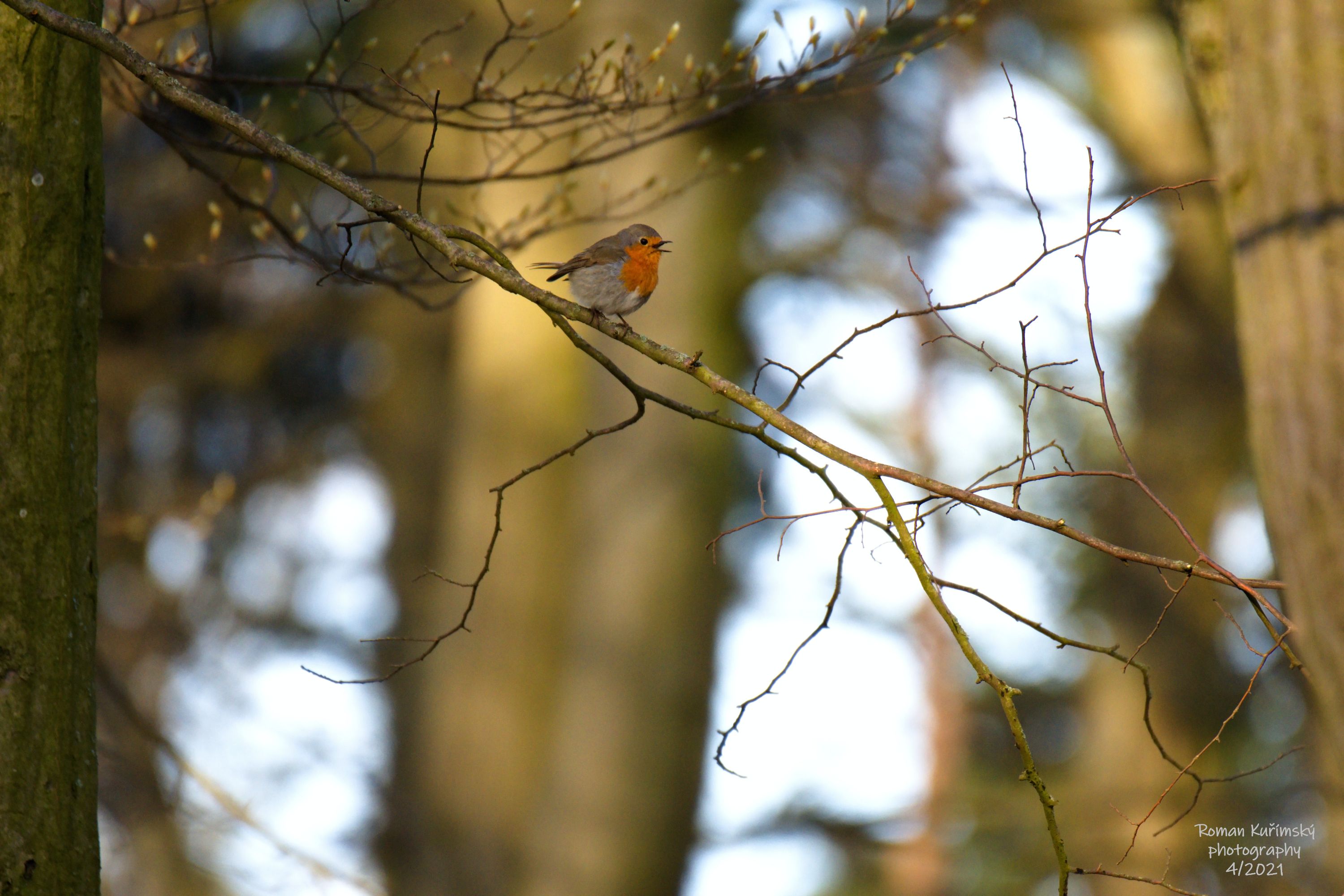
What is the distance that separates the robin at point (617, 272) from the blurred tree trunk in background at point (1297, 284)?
1.92 meters

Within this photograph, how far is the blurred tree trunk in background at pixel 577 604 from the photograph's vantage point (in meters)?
6.02

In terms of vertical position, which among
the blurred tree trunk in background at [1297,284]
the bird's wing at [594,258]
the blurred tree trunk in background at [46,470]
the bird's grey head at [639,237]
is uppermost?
the bird's grey head at [639,237]

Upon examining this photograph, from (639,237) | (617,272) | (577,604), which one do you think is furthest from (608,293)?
(577,604)

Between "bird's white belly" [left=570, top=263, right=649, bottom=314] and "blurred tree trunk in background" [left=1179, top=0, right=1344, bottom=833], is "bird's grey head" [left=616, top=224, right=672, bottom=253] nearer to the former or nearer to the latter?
"bird's white belly" [left=570, top=263, right=649, bottom=314]

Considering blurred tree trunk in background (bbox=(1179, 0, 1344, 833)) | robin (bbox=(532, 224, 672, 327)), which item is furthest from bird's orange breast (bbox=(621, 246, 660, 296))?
blurred tree trunk in background (bbox=(1179, 0, 1344, 833))

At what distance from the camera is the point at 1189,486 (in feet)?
23.6

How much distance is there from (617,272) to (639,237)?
0.36 meters

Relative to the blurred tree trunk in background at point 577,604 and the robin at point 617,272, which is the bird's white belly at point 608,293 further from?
the blurred tree trunk in background at point 577,604

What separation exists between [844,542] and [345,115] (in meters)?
2.09

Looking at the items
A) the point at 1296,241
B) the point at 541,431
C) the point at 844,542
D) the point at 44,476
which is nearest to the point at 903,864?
the point at 541,431

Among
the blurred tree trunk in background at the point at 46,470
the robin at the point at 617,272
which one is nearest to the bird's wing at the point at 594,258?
the robin at the point at 617,272

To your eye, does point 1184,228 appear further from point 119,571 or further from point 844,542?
point 119,571

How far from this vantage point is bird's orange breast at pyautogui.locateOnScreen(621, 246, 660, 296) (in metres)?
3.72

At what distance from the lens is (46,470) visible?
6.40 ft
